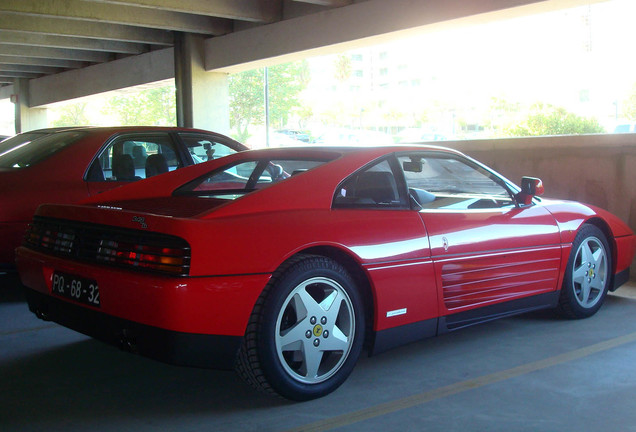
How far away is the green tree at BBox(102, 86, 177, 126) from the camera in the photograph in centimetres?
5434

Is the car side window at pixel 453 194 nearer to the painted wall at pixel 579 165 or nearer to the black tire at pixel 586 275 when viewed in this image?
the black tire at pixel 586 275

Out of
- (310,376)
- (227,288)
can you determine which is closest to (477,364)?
(310,376)

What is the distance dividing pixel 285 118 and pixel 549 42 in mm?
35703

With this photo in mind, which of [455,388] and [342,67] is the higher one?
[342,67]

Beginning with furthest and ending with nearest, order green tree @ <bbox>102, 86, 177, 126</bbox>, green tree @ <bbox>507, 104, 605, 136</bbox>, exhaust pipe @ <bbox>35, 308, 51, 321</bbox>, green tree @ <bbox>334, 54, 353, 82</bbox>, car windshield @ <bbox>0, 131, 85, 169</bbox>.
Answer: green tree @ <bbox>334, 54, 353, 82</bbox> < green tree @ <bbox>102, 86, 177, 126</bbox> < green tree @ <bbox>507, 104, 605, 136</bbox> < car windshield @ <bbox>0, 131, 85, 169</bbox> < exhaust pipe @ <bbox>35, 308, 51, 321</bbox>

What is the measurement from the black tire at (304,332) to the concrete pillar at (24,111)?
26.3 meters

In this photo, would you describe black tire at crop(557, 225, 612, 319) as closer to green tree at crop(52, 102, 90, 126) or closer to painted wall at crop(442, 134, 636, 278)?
painted wall at crop(442, 134, 636, 278)

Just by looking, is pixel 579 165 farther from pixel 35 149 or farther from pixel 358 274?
pixel 35 149

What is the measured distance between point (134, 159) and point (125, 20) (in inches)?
358

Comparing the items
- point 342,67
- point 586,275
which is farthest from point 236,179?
point 342,67

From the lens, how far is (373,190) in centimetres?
374

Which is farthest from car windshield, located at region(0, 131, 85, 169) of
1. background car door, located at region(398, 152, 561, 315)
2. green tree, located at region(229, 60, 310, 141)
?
green tree, located at region(229, 60, 310, 141)

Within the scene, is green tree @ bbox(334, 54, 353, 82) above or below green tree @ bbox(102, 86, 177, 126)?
above

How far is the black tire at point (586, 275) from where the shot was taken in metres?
4.69
